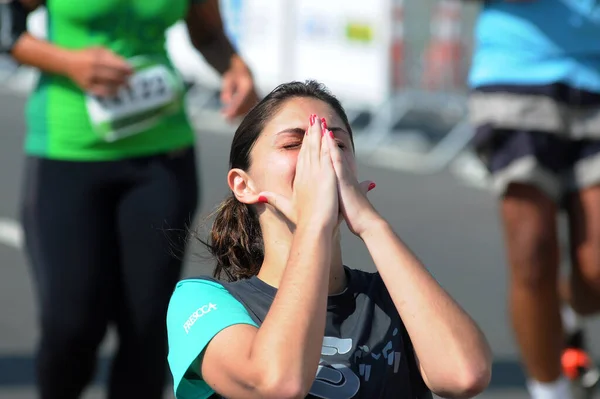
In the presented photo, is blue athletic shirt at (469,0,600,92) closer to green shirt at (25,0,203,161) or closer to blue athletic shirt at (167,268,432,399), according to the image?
green shirt at (25,0,203,161)

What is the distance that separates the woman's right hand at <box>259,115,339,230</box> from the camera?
93.1 inches

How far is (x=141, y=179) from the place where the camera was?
12.8 feet

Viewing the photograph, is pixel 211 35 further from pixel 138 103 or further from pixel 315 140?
pixel 315 140

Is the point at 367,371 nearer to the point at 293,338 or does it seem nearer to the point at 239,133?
the point at 293,338

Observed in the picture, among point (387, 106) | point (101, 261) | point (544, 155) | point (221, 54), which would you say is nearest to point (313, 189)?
point (101, 261)

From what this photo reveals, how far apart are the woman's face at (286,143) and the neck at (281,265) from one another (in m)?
0.10

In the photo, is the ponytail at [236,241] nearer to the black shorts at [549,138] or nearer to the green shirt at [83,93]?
the green shirt at [83,93]

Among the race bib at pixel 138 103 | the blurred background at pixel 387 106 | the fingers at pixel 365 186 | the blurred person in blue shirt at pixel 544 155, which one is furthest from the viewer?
the blurred background at pixel 387 106

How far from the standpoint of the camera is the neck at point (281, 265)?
2.55 metres

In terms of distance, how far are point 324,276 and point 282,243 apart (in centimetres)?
26

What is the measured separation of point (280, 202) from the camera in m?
2.48

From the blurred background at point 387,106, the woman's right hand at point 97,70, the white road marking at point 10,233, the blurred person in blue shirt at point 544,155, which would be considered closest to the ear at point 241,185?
the woman's right hand at point 97,70

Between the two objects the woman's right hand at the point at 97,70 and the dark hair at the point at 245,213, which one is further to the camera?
the woman's right hand at the point at 97,70

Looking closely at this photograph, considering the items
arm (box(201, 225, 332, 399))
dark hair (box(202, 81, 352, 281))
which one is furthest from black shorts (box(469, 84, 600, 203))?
arm (box(201, 225, 332, 399))
